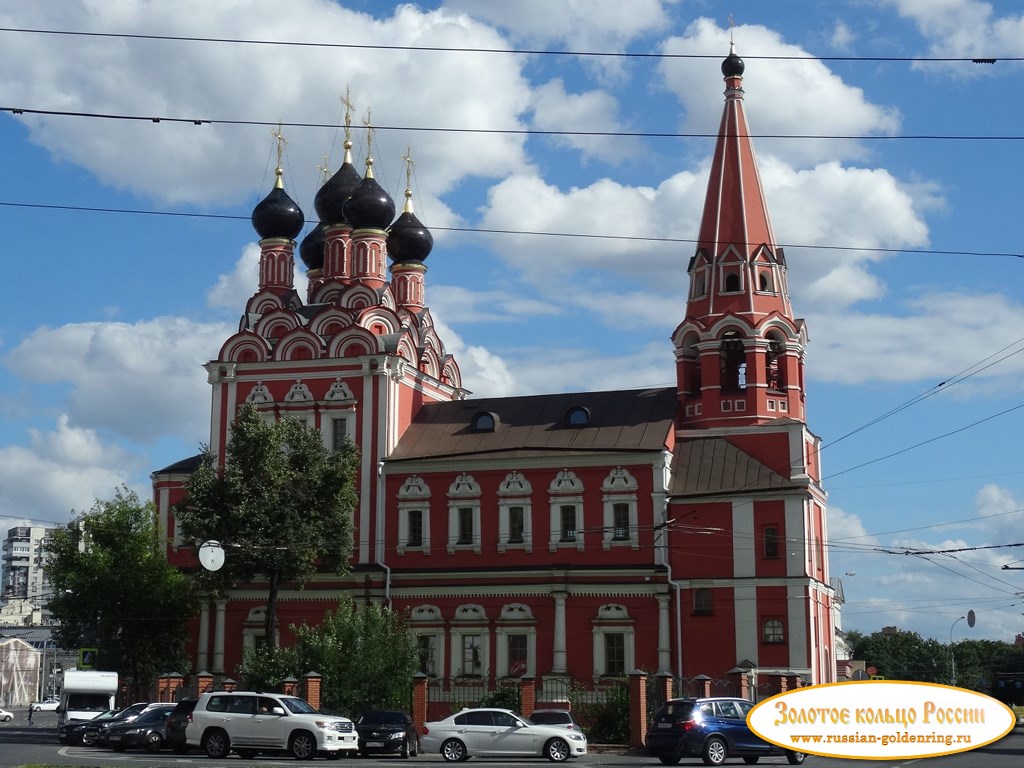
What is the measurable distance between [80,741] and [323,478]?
34.8 feet

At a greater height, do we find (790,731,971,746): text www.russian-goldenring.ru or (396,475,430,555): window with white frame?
(396,475,430,555): window with white frame

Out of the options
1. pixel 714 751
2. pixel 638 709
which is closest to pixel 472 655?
pixel 638 709

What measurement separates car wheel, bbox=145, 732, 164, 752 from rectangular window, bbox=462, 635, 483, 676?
1344 centimetres

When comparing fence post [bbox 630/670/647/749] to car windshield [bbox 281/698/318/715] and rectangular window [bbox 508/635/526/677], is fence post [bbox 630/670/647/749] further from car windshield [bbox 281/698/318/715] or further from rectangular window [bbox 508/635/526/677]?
rectangular window [bbox 508/635/526/677]

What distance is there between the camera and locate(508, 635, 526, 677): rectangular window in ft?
143

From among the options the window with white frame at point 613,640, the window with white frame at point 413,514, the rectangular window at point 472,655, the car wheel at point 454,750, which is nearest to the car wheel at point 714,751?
the car wheel at point 454,750

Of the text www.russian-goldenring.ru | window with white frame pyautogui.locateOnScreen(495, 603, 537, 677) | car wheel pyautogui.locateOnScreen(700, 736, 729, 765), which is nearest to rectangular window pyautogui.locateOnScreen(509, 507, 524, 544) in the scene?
window with white frame pyautogui.locateOnScreen(495, 603, 537, 677)

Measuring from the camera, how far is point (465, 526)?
4603 cm

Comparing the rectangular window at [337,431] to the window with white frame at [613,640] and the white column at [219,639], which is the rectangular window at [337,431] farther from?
the window with white frame at [613,640]

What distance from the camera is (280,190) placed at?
183ft

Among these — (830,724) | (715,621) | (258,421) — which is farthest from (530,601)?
(830,724)

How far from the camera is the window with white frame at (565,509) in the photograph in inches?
1750

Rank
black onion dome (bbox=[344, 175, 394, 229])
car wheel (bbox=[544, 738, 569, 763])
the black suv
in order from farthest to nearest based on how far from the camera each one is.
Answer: black onion dome (bbox=[344, 175, 394, 229]) < the black suv < car wheel (bbox=[544, 738, 569, 763])

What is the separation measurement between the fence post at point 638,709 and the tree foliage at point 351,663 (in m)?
7.08
